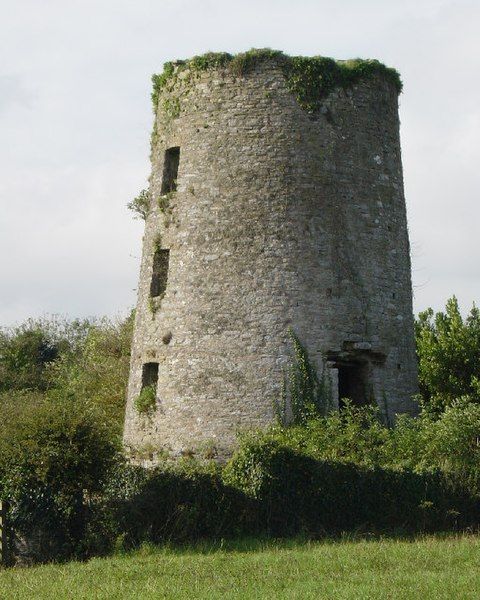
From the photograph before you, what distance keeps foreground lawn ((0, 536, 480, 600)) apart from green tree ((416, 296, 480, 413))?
660 cm

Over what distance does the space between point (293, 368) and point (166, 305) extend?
3075 millimetres

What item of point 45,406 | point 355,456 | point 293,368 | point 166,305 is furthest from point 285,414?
point 45,406

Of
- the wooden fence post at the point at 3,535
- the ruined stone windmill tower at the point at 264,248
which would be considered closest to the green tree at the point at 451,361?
the ruined stone windmill tower at the point at 264,248

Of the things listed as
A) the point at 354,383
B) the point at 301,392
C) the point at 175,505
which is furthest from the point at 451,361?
the point at 175,505

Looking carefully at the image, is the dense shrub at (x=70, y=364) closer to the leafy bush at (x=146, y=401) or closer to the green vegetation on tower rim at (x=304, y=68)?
the leafy bush at (x=146, y=401)

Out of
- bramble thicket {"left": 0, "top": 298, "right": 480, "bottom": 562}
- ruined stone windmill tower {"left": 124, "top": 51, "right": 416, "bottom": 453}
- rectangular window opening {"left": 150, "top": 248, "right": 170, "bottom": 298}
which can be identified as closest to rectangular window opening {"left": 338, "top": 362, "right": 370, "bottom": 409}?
ruined stone windmill tower {"left": 124, "top": 51, "right": 416, "bottom": 453}

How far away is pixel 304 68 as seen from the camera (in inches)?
750

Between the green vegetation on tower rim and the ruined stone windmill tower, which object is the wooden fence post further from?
the green vegetation on tower rim

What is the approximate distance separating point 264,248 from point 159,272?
2667 mm

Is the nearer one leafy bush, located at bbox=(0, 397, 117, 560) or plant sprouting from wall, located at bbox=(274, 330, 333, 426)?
leafy bush, located at bbox=(0, 397, 117, 560)

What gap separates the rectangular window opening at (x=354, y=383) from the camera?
18.7 metres

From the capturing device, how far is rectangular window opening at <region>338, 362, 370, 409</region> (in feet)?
61.3

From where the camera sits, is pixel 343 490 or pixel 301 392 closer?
pixel 343 490

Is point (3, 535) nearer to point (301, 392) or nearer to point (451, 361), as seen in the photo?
point (301, 392)
